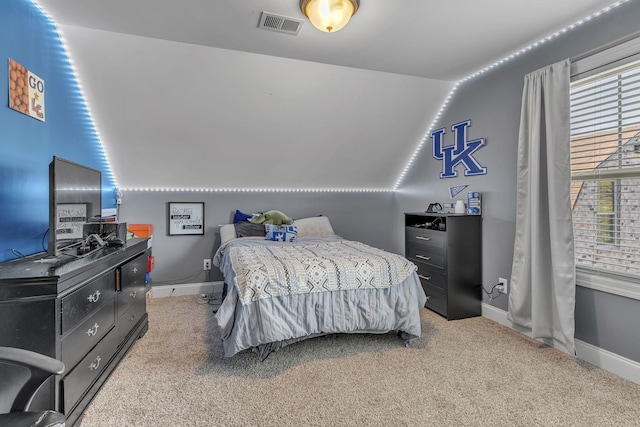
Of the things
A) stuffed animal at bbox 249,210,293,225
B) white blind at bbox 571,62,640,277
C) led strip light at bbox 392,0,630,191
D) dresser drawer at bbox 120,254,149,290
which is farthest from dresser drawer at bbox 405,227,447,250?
dresser drawer at bbox 120,254,149,290

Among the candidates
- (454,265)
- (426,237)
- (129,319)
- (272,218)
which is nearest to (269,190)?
(272,218)

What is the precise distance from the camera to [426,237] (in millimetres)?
3260

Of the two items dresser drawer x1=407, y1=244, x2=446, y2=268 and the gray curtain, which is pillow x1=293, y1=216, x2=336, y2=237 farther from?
the gray curtain

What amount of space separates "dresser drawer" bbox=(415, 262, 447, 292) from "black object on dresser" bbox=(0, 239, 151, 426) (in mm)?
2657

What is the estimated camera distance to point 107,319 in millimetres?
1894

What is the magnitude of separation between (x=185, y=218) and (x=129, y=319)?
1.75 metres

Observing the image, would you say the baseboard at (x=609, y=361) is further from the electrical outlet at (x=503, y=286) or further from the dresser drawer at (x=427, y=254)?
the dresser drawer at (x=427, y=254)

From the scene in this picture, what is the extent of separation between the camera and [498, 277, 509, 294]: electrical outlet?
288 centimetres

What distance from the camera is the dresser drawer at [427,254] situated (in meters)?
3.07

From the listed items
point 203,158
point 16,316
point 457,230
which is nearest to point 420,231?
point 457,230

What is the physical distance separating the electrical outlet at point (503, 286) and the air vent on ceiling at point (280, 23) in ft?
9.06

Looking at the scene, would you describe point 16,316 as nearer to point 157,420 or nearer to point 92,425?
point 92,425

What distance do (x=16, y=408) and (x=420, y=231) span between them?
3120mm

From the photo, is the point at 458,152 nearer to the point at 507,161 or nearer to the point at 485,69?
the point at 507,161
